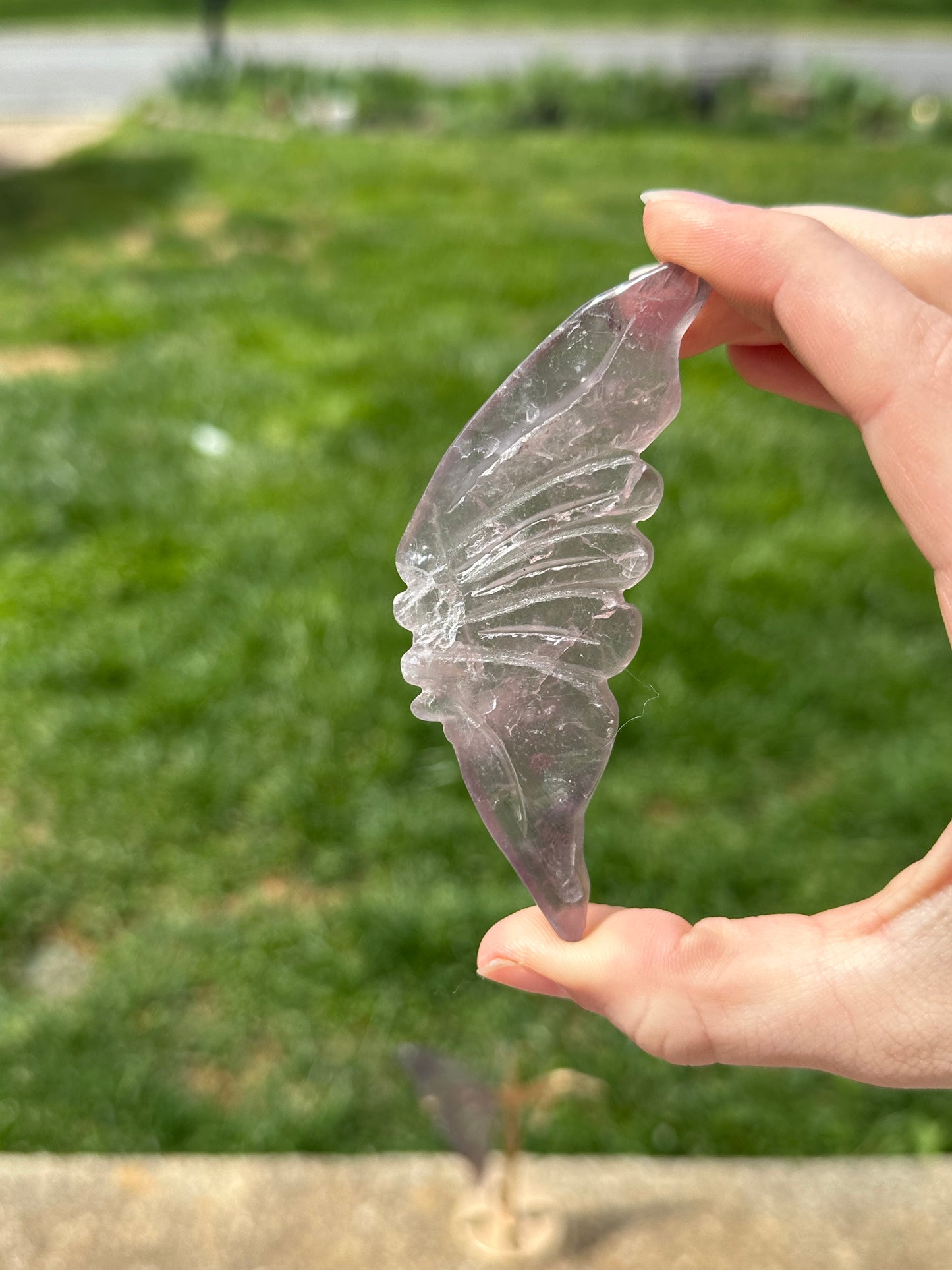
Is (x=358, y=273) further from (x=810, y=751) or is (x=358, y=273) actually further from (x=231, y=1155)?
(x=231, y=1155)

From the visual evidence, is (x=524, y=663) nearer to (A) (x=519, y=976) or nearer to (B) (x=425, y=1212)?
(A) (x=519, y=976)

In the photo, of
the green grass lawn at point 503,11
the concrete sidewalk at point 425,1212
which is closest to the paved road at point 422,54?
the green grass lawn at point 503,11

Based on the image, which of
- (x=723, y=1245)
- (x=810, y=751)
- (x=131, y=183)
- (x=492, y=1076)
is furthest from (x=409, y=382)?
(x=131, y=183)


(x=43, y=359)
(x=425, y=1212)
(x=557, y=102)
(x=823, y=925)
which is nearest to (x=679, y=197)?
(x=823, y=925)

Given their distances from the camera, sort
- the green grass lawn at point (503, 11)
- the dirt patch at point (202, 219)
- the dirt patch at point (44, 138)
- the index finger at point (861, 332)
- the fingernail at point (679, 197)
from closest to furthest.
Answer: the index finger at point (861, 332) < the fingernail at point (679, 197) < the dirt patch at point (202, 219) < the dirt patch at point (44, 138) < the green grass lawn at point (503, 11)

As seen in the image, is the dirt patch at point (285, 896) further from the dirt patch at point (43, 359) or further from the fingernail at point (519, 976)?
the dirt patch at point (43, 359)
